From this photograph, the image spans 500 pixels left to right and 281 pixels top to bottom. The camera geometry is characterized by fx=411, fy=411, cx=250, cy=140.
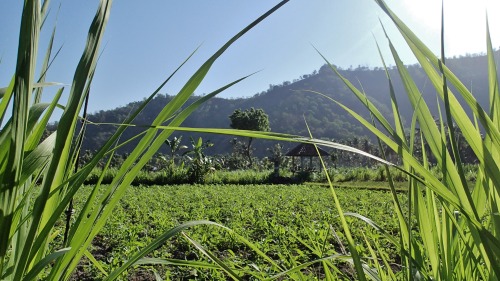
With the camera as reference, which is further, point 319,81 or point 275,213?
point 319,81

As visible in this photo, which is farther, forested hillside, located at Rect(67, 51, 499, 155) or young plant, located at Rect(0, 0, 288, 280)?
forested hillside, located at Rect(67, 51, 499, 155)

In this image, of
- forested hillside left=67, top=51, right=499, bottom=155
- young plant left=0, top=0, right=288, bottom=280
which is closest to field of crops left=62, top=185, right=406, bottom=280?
young plant left=0, top=0, right=288, bottom=280

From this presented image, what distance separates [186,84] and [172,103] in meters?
0.04

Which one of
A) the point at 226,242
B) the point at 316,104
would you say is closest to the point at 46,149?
the point at 226,242

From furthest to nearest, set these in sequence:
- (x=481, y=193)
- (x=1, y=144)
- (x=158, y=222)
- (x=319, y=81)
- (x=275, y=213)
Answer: (x=319, y=81), (x=275, y=213), (x=158, y=222), (x=481, y=193), (x=1, y=144)

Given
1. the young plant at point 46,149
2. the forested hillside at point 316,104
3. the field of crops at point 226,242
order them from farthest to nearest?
the forested hillside at point 316,104 < the field of crops at point 226,242 < the young plant at point 46,149

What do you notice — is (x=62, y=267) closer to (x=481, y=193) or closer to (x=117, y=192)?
(x=117, y=192)

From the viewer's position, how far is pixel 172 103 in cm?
59

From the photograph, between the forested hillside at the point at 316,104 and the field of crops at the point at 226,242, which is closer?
the field of crops at the point at 226,242

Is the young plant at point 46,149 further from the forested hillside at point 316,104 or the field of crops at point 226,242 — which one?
the forested hillside at point 316,104

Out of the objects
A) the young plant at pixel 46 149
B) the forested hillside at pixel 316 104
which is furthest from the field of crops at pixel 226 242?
the forested hillside at pixel 316 104

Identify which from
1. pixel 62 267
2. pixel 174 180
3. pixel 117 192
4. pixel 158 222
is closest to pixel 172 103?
pixel 117 192

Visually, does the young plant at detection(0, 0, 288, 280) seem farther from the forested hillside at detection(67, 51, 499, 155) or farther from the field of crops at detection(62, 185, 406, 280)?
the forested hillside at detection(67, 51, 499, 155)

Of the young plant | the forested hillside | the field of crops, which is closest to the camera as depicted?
the young plant
